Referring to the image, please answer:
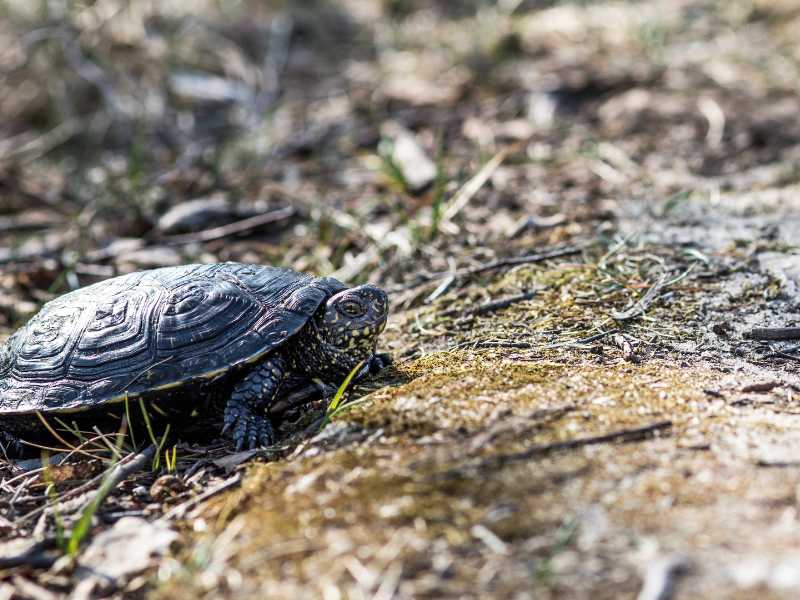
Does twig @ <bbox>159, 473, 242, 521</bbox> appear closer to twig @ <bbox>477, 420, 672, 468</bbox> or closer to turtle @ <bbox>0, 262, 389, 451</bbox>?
turtle @ <bbox>0, 262, 389, 451</bbox>

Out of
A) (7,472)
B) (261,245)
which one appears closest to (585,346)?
(7,472)

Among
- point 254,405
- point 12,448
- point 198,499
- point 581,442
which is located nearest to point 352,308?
point 254,405

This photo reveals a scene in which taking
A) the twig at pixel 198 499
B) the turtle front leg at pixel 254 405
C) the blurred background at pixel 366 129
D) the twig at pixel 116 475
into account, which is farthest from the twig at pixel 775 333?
the twig at pixel 116 475

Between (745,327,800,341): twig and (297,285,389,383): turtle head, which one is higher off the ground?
(297,285,389,383): turtle head

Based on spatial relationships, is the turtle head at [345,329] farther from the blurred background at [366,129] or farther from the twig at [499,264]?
the blurred background at [366,129]

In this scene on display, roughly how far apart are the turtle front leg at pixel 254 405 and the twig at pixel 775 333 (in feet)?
6.11

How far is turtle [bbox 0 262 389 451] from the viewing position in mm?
2893

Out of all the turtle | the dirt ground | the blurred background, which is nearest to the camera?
the dirt ground

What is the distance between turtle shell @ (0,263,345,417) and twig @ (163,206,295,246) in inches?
76.5

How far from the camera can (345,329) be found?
3012 mm

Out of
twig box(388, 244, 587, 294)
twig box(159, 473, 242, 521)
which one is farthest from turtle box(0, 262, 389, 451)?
twig box(388, 244, 587, 294)

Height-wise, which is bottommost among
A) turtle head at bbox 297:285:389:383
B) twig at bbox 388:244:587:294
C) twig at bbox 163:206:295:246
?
twig at bbox 388:244:587:294

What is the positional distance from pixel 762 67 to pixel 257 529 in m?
6.47

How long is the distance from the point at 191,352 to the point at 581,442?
1.47 m
